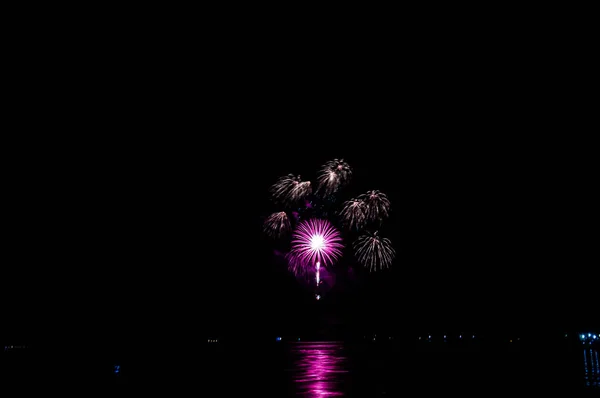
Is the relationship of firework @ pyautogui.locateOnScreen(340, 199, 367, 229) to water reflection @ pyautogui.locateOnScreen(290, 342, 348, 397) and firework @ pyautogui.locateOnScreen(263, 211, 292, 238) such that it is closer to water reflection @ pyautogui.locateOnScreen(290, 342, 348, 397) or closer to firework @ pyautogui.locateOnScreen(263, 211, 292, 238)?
firework @ pyautogui.locateOnScreen(263, 211, 292, 238)

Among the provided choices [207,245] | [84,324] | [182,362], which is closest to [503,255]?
[207,245]

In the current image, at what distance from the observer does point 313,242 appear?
41.7 meters

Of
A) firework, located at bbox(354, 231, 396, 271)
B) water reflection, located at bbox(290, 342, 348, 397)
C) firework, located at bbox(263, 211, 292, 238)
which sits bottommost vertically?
water reflection, located at bbox(290, 342, 348, 397)

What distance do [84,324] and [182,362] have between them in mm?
36029

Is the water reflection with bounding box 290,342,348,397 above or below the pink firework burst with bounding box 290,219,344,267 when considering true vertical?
below

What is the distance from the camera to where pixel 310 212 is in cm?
4566

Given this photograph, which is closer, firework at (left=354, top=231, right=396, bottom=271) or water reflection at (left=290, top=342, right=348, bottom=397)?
water reflection at (left=290, top=342, right=348, bottom=397)

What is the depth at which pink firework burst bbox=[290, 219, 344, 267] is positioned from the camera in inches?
1633

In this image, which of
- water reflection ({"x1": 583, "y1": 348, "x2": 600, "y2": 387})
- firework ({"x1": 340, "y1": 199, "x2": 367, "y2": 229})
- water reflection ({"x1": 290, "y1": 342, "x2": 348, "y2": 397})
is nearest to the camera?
water reflection ({"x1": 290, "y1": 342, "x2": 348, "y2": 397})

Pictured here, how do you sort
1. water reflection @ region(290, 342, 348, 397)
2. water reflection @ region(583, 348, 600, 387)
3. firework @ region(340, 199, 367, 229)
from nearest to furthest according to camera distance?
water reflection @ region(290, 342, 348, 397) < water reflection @ region(583, 348, 600, 387) < firework @ region(340, 199, 367, 229)

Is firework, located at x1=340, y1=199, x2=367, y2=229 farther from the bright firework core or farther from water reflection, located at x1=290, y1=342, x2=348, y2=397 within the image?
water reflection, located at x1=290, y1=342, x2=348, y2=397

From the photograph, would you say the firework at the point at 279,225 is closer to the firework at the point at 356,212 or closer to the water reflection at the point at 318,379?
the firework at the point at 356,212

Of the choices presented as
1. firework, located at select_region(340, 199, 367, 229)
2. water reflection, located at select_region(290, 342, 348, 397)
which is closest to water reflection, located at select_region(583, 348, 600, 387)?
water reflection, located at select_region(290, 342, 348, 397)

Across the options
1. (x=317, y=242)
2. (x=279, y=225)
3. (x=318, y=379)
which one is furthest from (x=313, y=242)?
(x=318, y=379)
